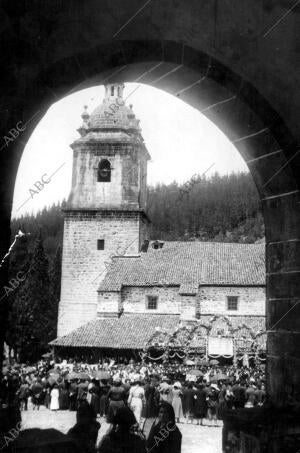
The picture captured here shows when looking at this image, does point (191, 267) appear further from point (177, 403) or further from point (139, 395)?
point (139, 395)

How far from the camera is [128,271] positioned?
119 feet

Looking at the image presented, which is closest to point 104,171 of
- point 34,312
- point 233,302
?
point 233,302

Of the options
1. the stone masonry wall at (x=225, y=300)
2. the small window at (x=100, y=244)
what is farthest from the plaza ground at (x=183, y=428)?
the small window at (x=100, y=244)

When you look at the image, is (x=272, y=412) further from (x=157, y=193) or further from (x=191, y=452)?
(x=157, y=193)

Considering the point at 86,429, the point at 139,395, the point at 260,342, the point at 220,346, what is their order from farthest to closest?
1. the point at 260,342
2. the point at 220,346
3. the point at 139,395
4. the point at 86,429

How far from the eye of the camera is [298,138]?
455 cm

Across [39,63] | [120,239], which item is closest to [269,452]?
[39,63]

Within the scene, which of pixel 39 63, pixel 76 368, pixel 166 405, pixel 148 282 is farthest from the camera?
pixel 148 282

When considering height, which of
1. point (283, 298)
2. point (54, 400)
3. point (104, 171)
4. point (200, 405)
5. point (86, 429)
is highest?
point (104, 171)

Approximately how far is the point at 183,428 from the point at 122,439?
438 inches

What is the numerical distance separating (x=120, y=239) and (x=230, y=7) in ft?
111

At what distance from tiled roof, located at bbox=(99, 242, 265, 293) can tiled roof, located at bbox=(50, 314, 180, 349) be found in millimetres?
2287

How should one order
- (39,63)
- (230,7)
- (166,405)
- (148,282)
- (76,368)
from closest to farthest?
1. (39,63)
2. (230,7)
3. (166,405)
4. (76,368)
5. (148,282)

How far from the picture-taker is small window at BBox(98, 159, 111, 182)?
130ft
